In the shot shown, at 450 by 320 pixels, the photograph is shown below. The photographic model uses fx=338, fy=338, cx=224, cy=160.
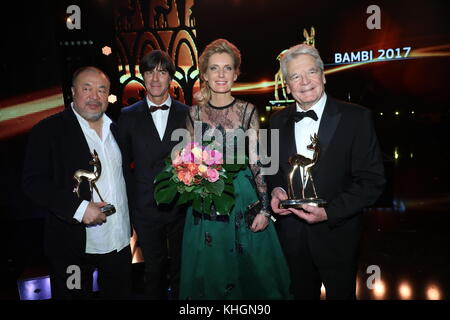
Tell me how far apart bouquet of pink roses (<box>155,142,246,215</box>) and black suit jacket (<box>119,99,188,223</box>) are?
596mm

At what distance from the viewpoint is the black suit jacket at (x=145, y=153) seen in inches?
102

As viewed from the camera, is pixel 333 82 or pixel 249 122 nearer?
pixel 249 122

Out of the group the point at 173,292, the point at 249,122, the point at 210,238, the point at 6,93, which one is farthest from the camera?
the point at 6,93

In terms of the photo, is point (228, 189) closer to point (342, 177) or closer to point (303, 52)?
point (342, 177)

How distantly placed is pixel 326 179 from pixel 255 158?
22.5 inches

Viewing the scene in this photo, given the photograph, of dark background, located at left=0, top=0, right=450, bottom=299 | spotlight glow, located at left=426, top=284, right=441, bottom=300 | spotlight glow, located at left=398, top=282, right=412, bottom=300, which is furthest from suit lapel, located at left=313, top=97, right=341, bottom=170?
dark background, located at left=0, top=0, right=450, bottom=299

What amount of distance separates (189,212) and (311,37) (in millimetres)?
4313

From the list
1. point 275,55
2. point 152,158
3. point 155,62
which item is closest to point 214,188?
point 152,158

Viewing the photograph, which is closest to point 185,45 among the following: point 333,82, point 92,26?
point 92,26

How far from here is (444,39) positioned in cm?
553

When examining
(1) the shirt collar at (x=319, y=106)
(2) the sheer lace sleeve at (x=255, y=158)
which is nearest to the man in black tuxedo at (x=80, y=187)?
(2) the sheer lace sleeve at (x=255, y=158)

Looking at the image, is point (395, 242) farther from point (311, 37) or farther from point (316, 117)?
point (311, 37)

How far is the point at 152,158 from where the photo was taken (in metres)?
2.59
